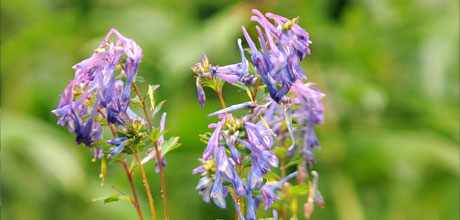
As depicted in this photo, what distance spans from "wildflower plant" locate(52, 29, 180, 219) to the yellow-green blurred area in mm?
956

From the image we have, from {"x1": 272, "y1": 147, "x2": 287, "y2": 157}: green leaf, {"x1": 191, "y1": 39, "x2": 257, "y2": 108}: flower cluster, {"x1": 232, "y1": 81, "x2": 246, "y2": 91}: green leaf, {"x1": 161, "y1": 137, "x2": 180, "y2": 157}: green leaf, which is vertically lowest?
{"x1": 272, "y1": 147, "x2": 287, "y2": 157}: green leaf

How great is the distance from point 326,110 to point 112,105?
3.77 ft

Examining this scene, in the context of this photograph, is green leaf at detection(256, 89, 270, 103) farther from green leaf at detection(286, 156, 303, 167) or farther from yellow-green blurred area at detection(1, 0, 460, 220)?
yellow-green blurred area at detection(1, 0, 460, 220)

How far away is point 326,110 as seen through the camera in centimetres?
154

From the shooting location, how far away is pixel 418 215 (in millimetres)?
1559

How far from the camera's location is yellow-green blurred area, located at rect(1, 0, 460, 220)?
1.56 meters

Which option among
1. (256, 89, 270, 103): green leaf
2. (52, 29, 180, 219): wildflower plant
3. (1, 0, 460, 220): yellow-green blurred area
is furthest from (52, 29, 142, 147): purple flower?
(1, 0, 460, 220): yellow-green blurred area

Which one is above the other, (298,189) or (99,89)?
(99,89)

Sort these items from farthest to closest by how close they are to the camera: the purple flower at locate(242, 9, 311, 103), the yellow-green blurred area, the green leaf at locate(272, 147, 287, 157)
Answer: the yellow-green blurred area, the green leaf at locate(272, 147, 287, 157), the purple flower at locate(242, 9, 311, 103)

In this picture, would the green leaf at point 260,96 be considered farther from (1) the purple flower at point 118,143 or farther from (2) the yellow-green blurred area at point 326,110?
(2) the yellow-green blurred area at point 326,110

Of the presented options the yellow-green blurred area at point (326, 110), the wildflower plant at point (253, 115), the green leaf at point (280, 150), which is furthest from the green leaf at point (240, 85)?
the yellow-green blurred area at point (326, 110)

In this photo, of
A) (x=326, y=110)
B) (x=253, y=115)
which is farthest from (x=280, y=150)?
(x=326, y=110)

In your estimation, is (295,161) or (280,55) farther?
(295,161)

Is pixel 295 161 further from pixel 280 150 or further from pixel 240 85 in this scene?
pixel 240 85
